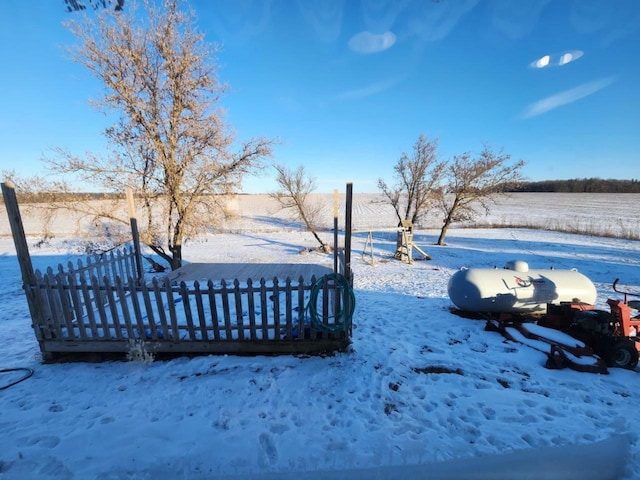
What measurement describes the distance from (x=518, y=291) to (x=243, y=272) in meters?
7.87

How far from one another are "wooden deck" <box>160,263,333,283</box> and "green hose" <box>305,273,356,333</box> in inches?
182

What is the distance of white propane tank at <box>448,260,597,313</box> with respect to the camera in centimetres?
536

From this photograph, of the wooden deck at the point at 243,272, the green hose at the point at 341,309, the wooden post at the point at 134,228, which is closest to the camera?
the green hose at the point at 341,309

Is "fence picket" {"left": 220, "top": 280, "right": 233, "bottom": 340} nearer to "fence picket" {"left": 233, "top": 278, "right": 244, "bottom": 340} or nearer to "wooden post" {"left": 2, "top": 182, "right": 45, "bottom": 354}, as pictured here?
"fence picket" {"left": 233, "top": 278, "right": 244, "bottom": 340}

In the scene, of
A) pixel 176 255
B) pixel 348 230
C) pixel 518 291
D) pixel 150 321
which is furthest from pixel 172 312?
pixel 176 255

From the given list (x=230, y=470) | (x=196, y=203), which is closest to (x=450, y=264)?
(x=196, y=203)

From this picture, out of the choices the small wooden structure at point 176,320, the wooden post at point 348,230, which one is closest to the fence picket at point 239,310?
the small wooden structure at point 176,320

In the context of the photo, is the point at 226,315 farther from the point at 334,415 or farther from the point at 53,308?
the point at 53,308

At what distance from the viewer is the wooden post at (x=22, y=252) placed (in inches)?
133

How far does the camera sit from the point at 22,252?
3.55 meters

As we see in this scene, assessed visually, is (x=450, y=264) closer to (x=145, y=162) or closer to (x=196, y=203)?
(x=196, y=203)

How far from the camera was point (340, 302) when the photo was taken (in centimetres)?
391

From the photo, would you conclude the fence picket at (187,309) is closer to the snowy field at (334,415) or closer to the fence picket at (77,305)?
the snowy field at (334,415)

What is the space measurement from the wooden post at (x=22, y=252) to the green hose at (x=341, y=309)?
357 centimetres
